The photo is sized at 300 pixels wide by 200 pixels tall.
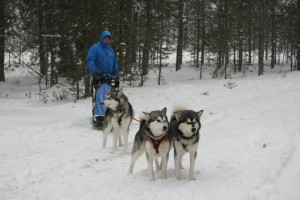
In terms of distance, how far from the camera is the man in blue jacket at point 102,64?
9.20 m

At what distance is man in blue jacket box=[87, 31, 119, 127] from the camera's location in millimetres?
9203

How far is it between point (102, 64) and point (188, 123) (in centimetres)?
507

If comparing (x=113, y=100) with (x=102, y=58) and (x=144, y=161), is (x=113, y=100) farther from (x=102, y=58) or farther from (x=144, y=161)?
(x=102, y=58)

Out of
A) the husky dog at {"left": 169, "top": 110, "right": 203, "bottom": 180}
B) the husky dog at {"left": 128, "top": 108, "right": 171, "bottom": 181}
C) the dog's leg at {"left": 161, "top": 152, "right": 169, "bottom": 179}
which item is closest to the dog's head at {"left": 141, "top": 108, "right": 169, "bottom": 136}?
the husky dog at {"left": 128, "top": 108, "right": 171, "bottom": 181}

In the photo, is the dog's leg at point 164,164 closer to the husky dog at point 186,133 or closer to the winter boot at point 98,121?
the husky dog at point 186,133

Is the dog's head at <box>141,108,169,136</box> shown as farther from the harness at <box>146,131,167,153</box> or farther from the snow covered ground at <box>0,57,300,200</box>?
the snow covered ground at <box>0,57,300,200</box>

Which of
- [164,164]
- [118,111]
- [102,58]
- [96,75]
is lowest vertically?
[164,164]

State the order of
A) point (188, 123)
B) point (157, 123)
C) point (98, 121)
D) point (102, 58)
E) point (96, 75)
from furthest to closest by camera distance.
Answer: point (98, 121) < point (102, 58) < point (96, 75) < point (157, 123) < point (188, 123)

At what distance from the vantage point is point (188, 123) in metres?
4.96

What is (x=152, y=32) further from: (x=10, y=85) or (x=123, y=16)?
(x=10, y=85)

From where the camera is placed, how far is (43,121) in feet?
36.0

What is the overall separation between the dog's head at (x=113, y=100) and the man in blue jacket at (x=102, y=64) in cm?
164

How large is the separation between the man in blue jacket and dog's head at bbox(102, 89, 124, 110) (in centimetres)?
164

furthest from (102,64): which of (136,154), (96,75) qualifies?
(136,154)
